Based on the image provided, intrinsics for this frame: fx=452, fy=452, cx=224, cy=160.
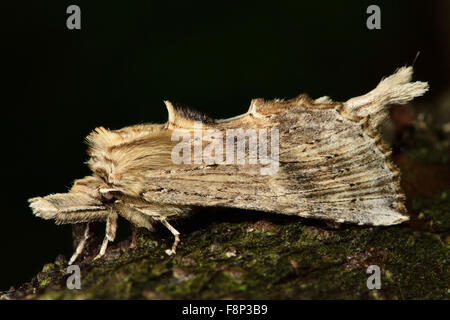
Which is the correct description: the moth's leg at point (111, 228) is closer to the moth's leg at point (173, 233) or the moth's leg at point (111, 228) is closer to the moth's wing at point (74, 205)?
the moth's wing at point (74, 205)

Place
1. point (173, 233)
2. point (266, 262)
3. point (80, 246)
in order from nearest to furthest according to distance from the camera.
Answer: point (266, 262), point (173, 233), point (80, 246)

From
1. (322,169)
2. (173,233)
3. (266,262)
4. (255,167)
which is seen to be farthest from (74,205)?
(322,169)

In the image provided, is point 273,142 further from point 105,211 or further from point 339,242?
point 105,211

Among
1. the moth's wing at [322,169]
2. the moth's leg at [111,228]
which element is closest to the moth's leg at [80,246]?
the moth's leg at [111,228]

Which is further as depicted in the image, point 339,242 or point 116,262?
point 339,242

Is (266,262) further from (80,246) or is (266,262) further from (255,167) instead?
(80,246)

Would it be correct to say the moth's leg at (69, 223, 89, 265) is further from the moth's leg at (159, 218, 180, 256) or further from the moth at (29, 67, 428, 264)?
the moth's leg at (159, 218, 180, 256)

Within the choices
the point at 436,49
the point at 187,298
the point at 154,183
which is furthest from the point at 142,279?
the point at 436,49
